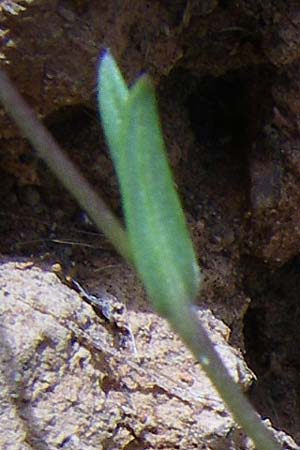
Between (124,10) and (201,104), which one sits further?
(201,104)

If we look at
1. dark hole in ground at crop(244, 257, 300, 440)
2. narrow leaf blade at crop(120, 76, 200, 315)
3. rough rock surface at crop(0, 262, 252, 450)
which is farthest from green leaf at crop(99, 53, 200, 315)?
dark hole in ground at crop(244, 257, 300, 440)

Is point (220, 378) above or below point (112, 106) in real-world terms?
below

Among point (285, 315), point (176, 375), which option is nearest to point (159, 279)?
point (176, 375)

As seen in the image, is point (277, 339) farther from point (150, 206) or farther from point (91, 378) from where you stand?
point (150, 206)

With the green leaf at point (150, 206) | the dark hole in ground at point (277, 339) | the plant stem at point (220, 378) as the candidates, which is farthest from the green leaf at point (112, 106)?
the dark hole in ground at point (277, 339)

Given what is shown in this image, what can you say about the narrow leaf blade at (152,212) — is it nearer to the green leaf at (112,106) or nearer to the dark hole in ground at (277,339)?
the green leaf at (112,106)

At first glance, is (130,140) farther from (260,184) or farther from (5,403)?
(260,184)

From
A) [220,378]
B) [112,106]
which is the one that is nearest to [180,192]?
[112,106]
